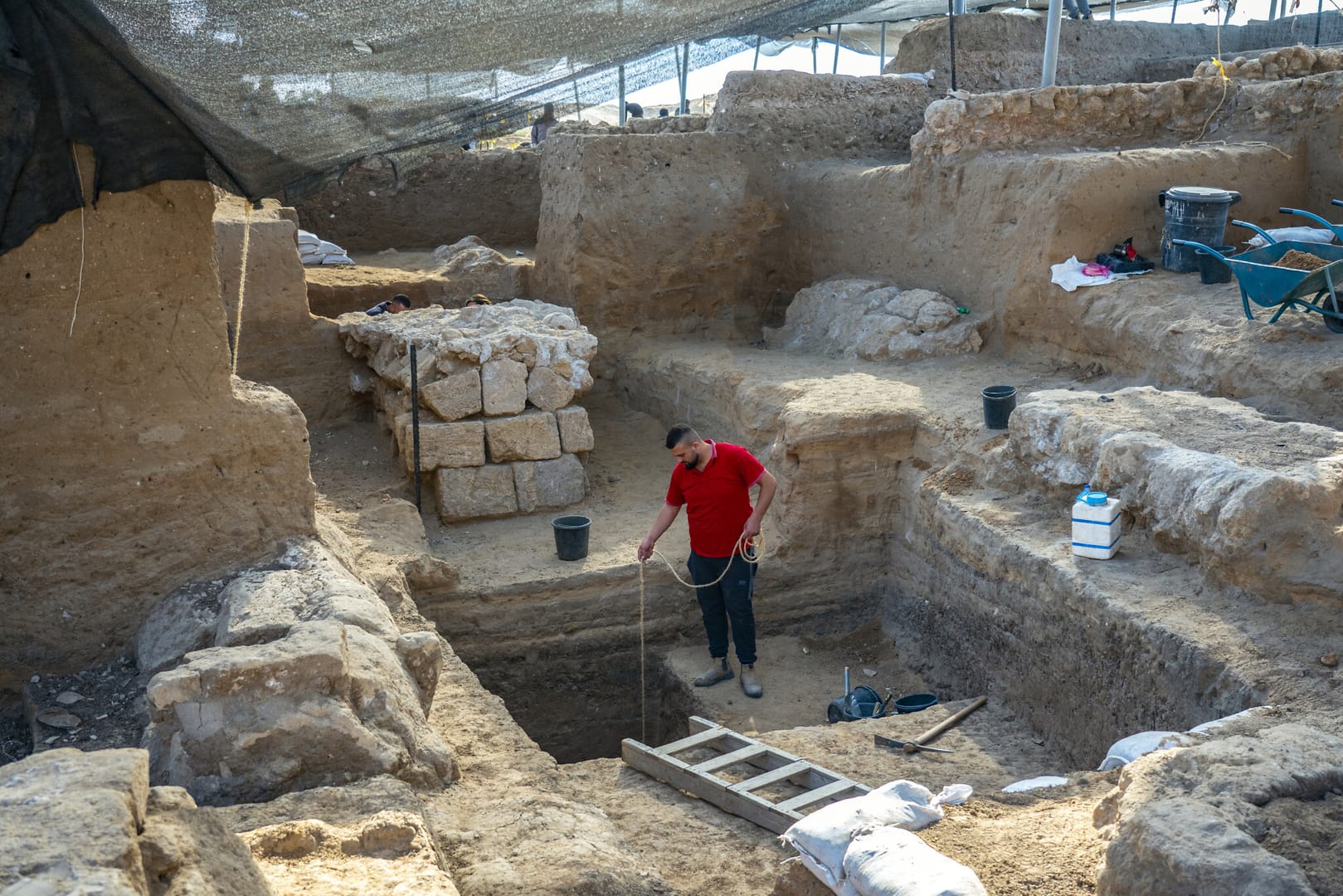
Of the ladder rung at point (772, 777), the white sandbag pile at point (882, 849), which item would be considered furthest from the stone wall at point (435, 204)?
the white sandbag pile at point (882, 849)

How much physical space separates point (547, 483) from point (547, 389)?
27.9 inches

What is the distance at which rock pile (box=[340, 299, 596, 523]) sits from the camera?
28.5ft

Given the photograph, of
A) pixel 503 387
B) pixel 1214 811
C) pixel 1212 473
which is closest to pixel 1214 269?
pixel 1212 473

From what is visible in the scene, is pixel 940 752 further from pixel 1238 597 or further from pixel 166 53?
pixel 166 53

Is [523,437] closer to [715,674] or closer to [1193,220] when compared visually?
[715,674]

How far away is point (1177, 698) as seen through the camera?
5105mm

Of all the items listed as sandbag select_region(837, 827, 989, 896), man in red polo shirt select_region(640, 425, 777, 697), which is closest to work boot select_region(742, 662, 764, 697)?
man in red polo shirt select_region(640, 425, 777, 697)

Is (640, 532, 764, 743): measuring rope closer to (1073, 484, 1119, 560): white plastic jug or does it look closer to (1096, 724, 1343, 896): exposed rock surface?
(1073, 484, 1119, 560): white plastic jug

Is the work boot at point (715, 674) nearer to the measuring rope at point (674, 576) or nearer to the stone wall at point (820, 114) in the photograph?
the measuring rope at point (674, 576)

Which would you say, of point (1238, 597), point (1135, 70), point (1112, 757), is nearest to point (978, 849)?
point (1112, 757)

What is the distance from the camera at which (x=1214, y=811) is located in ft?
10.2

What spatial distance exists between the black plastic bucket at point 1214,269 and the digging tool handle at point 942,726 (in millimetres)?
3683

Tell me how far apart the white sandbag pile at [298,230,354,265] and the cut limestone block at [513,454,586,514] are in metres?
5.16

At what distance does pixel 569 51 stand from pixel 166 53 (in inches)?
60.6
